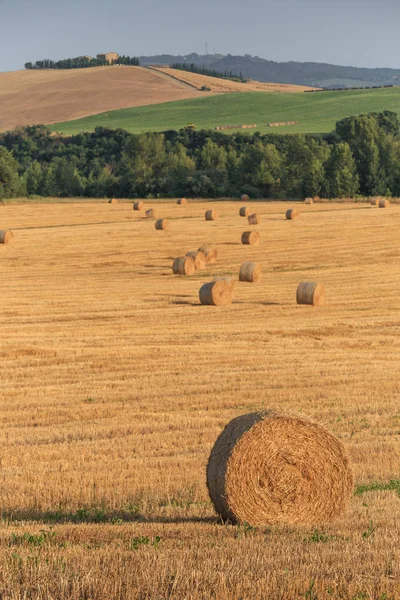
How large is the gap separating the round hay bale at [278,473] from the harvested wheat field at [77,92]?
112404mm

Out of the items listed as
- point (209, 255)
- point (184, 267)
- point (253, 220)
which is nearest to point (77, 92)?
point (253, 220)

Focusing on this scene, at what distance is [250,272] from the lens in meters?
30.1

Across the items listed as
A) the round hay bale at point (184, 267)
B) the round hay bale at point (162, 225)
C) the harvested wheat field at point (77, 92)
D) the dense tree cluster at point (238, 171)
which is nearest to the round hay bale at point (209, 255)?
the round hay bale at point (184, 267)

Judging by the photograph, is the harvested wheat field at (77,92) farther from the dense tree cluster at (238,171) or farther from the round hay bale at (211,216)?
the round hay bale at (211,216)

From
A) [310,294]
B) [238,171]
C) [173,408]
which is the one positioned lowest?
[173,408]

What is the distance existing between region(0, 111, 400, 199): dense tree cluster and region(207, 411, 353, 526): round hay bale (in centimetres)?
5767

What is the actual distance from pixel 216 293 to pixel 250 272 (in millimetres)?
4664

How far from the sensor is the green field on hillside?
389ft

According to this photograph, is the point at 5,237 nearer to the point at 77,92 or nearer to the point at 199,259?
the point at 199,259

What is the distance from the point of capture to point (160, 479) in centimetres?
1017

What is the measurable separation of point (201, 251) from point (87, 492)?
26.0 m

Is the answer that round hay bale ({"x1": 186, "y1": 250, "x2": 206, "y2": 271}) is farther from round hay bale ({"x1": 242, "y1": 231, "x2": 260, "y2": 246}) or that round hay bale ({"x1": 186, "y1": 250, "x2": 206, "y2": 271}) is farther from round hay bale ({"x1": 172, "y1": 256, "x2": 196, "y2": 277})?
round hay bale ({"x1": 242, "y1": 231, "x2": 260, "y2": 246})

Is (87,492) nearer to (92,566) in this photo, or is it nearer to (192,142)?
(92,566)

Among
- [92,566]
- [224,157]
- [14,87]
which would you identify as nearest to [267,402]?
[92,566]
